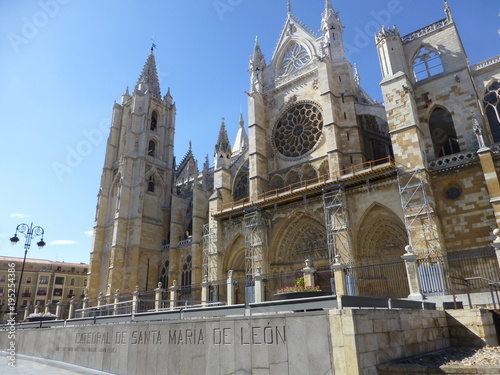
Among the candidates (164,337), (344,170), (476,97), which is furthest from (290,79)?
(164,337)

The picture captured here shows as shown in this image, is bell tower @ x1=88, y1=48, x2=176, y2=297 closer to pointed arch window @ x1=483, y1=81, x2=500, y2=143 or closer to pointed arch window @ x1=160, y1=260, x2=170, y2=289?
pointed arch window @ x1=160, y1=260, x2=170, y2=289

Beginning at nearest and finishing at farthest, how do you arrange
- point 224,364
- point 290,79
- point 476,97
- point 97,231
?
1. point 224,364
2. point 476,97
3. point 290,79
4. point 97,231

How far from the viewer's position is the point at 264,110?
1009 inches

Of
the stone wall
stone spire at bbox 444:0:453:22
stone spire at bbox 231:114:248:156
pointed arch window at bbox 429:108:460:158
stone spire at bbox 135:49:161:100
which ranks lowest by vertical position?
the stone wall

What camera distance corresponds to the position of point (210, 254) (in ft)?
75.0

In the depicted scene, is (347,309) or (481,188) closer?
(347,309)

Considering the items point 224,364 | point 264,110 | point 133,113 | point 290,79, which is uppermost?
point 133,113

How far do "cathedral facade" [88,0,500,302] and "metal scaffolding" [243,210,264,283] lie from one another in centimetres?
8

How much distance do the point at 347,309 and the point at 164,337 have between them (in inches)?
154

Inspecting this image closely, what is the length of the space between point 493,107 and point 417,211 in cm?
696

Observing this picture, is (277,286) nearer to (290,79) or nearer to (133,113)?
(290,79)

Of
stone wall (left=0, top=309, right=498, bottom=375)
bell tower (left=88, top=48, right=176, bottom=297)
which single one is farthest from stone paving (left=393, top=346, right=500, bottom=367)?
bell tower (left=88, top=48, right=176, bottom=297)

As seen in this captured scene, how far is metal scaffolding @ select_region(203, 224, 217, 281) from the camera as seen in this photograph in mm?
22281

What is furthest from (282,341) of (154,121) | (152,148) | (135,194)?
(154,121)
